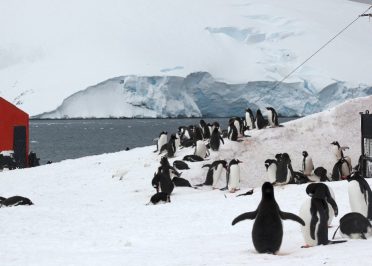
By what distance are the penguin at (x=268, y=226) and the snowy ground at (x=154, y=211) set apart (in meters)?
0.16

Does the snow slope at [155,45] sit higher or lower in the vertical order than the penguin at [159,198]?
higher

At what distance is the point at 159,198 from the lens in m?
13.3

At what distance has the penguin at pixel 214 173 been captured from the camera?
15262 millimetres

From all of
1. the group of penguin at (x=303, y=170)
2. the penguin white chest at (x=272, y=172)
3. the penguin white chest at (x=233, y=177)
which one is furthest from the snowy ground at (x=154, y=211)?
the penguin white chest at (x=272, y=172)

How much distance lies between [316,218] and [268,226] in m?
0.58

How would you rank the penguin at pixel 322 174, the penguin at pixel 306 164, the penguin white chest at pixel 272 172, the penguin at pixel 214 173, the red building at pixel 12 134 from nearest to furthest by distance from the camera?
the penguin white chest at pixel 272 172
the penguin at pixel 322 174
the penguin at pixel 214 173
the penguin at pixel 306 164
the red building at pixel 12 134

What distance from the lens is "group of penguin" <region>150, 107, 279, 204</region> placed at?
14266 mm

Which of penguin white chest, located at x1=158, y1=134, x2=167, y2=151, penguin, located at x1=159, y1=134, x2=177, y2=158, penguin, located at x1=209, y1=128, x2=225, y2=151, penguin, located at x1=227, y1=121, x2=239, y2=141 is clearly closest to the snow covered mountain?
penguin white chest, located at x1=158, y1=134, x2=167, y2=151

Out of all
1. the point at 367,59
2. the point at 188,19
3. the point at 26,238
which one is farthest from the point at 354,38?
the point at 26,238

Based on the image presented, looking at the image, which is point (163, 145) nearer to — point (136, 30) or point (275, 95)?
point (275, 95)

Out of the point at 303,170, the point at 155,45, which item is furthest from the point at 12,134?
the point at 155,45

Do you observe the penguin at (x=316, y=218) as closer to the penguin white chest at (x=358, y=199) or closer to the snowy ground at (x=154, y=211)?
the snowy ground at (x=154, y=211)

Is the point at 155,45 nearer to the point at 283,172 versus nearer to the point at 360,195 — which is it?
the point at 283,172

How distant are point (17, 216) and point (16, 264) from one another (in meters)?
4.52
